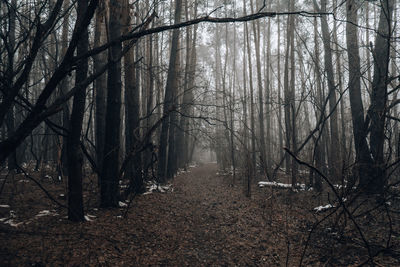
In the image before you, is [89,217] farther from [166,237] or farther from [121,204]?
[166,237]

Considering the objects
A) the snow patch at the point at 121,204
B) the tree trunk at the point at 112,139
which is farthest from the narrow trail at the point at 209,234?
the tree trunk at the point at 112,139

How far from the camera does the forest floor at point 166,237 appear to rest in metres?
3.41

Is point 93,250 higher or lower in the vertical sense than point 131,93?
lower

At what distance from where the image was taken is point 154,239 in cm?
444

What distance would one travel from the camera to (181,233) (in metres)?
4.91

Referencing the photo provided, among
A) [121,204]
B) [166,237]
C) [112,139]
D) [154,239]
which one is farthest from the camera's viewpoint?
[121,204]

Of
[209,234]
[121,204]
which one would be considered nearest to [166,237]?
[209,234]

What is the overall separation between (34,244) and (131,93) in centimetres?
487

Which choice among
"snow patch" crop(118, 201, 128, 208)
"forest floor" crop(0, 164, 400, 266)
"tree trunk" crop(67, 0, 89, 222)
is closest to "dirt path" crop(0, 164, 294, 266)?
"forest floor" crop(0, 164, 400, 266)

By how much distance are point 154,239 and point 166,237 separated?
0.26 metres

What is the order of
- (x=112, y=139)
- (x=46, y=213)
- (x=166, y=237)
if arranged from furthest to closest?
(x=112, y=139)
(x=46, y=213)
(x=166, y=237)

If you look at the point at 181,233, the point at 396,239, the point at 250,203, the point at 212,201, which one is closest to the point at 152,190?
the point at 212,201

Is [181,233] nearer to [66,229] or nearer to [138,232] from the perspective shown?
[138,232]

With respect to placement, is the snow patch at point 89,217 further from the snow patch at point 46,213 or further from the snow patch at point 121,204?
Answer: the snow patch at point 121,204
